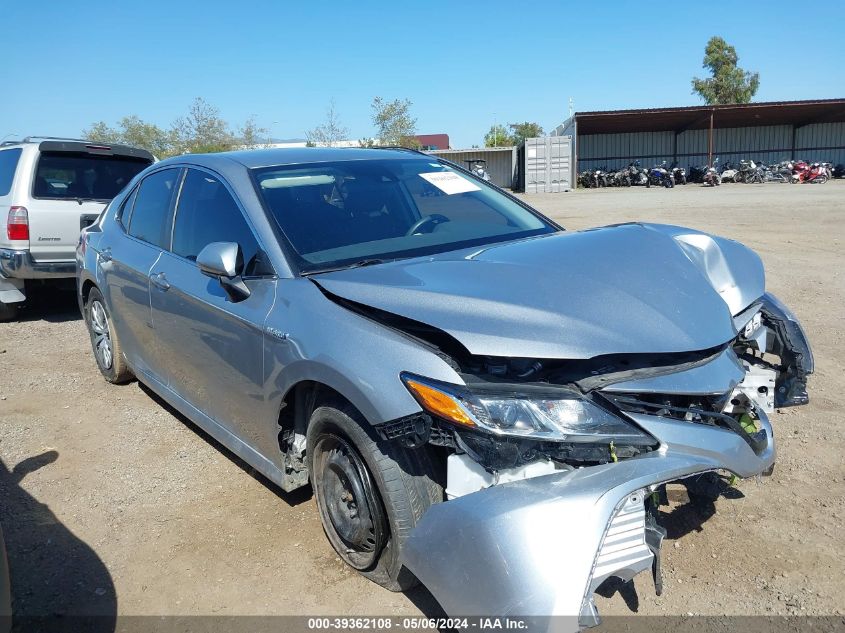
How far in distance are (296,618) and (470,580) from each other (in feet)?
3.09

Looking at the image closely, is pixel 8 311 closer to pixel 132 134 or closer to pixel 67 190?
pixel 67 190

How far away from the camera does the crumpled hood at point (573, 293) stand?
7.00 feet

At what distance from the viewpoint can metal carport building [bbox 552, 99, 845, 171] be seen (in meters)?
40.3

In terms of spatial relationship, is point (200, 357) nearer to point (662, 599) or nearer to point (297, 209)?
point (297, 209)

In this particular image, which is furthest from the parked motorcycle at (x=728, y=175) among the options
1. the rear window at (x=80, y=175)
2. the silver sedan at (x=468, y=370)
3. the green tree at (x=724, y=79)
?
the silver sedan at (x=468, y=370)

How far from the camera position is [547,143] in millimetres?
35000

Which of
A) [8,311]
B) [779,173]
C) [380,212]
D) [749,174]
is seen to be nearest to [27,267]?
[8,311]

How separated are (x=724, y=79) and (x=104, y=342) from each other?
66.0 meters

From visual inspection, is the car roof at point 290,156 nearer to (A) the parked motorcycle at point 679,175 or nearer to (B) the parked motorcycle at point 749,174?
(A) the parked motorcycle at point 679,175

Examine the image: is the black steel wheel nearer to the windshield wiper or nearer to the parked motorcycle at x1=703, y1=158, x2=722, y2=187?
the windshield wiper

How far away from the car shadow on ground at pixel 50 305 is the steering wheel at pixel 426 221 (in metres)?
5.85

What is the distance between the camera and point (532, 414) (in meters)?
2.07

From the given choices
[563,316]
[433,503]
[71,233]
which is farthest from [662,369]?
[71,233]

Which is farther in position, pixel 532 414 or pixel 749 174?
pixel 749 174
